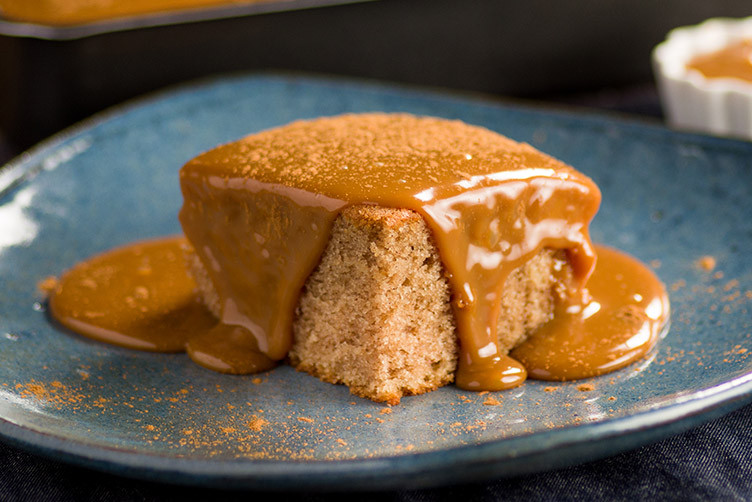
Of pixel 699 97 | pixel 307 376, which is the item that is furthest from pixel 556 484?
pixel 699 97

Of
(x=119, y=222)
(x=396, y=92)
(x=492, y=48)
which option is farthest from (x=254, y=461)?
(x=492, y=48)

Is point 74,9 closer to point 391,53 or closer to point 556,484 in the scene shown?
point 391,53

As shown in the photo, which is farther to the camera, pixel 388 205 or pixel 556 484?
pixel 388 205

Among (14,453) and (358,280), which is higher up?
(358,280)

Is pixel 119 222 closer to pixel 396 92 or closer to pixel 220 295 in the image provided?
pixel 220 295

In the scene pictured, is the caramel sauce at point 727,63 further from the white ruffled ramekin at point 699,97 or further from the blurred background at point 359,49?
the blurred background at point 359,49

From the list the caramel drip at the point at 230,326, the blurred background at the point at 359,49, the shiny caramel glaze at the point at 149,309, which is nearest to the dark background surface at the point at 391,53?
the blurred background at the point at 359,49
